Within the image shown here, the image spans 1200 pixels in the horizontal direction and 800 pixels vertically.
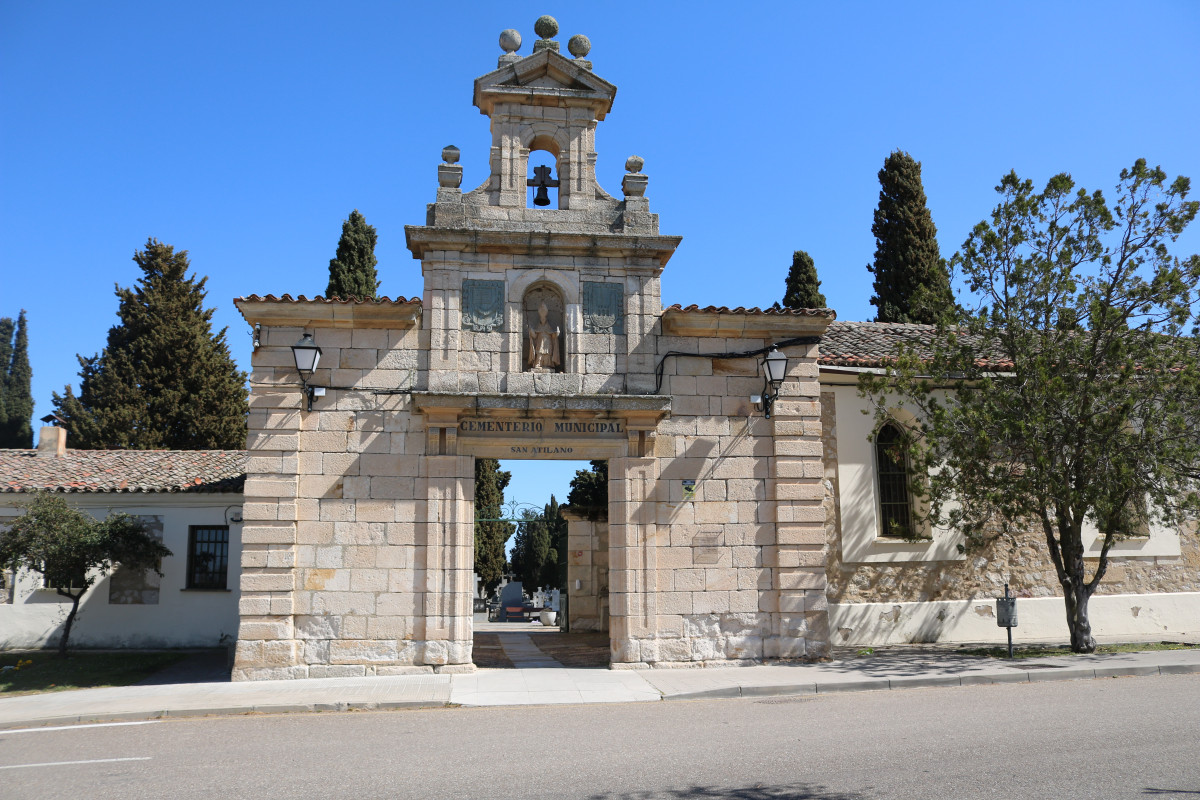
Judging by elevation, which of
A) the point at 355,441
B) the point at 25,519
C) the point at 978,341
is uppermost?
the point at 978,341

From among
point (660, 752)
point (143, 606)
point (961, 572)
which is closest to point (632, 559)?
point (660, 752)

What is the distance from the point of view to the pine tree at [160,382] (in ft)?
89.2

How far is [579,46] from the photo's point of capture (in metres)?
13.7

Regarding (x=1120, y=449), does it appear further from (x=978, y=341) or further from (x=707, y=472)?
(x=707, y=472)

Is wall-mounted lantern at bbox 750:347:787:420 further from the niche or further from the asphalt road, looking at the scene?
the asphalt road

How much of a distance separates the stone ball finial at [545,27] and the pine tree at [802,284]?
13.9m

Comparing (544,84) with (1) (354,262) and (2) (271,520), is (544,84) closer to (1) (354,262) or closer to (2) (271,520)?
(2) (271,520)

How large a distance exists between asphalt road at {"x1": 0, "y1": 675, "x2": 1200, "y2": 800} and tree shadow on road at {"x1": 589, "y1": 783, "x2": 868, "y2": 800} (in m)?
0.02

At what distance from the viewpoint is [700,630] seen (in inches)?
487

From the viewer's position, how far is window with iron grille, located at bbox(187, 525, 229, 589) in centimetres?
1759

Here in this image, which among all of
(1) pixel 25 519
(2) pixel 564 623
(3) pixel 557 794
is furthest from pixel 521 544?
(3) pixel 557 794

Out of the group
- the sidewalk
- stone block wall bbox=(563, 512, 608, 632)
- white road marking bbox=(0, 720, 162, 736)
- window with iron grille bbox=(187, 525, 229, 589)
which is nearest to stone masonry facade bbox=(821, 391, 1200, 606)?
the sidewalk

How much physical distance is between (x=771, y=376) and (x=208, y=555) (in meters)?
12.4

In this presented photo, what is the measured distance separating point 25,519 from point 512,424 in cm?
937
